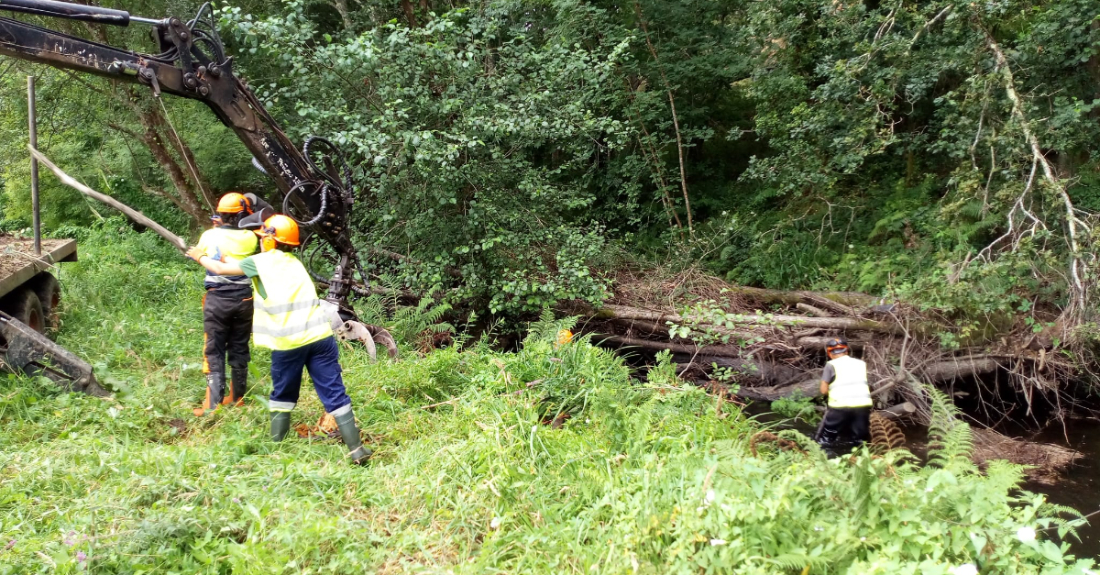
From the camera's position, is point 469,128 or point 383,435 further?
point 469,128

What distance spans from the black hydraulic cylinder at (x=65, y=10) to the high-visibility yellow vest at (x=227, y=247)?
1.66m

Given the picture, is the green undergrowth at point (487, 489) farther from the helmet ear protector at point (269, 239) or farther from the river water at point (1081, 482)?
the river water at point (1081, 482)

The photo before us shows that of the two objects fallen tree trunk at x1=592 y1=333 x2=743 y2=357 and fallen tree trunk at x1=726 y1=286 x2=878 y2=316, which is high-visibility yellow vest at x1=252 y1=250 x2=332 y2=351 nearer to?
fallen tree trunk at x1=592 y1=333 x2=743 y2=357

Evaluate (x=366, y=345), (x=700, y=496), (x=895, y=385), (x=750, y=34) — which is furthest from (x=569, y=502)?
(x=750, y=34)

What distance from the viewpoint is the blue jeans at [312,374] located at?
4.41 m

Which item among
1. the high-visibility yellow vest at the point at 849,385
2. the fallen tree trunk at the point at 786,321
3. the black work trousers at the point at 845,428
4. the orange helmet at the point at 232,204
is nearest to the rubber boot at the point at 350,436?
the orange helmet at the point at 232,204

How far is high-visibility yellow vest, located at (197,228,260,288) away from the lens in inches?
203

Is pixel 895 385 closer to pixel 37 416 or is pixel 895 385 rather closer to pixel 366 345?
pixel 366 345

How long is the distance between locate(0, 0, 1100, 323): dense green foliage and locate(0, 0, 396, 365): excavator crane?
0.82 meters

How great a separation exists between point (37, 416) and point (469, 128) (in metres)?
4.92

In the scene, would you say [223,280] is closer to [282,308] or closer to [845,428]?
[282,308]

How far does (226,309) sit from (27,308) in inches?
104

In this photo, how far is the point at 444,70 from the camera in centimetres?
793

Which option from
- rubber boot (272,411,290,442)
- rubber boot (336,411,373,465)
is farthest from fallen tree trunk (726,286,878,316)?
rubber boot (272,411,290,442)
